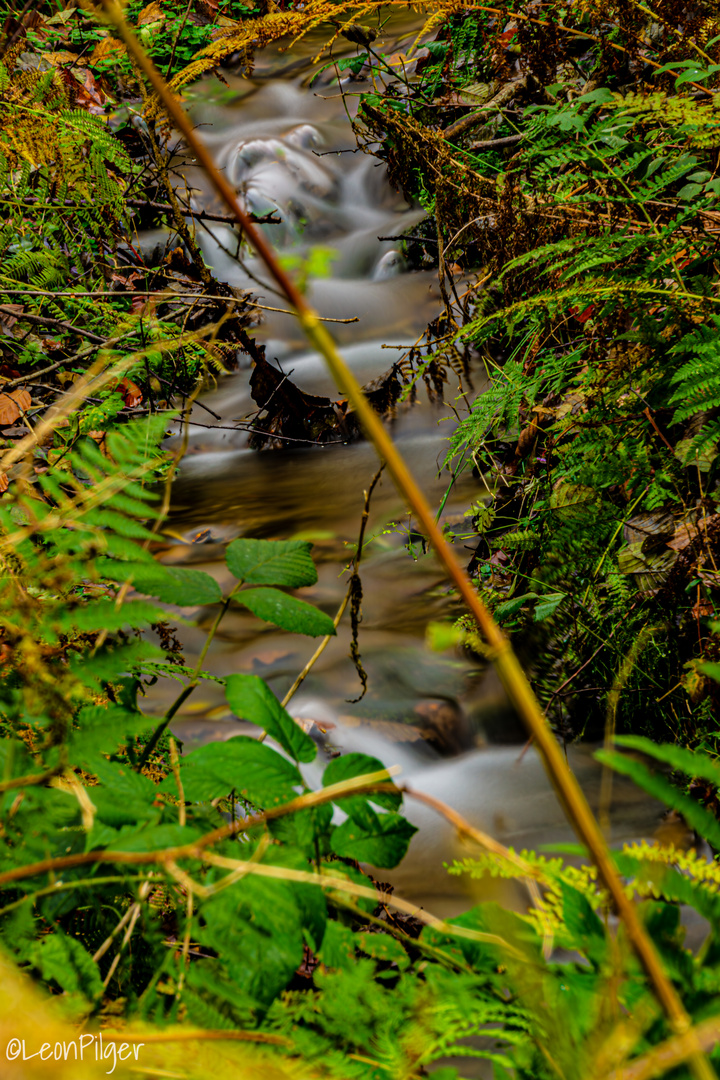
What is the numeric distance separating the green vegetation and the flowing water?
1.23 ft

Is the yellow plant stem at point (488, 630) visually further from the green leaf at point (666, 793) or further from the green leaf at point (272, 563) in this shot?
the green leaf at point (272, 563)

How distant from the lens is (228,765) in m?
0.74

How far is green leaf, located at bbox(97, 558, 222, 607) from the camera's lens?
0.82m

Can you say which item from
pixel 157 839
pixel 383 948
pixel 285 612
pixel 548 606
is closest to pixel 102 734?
pixel 157 839

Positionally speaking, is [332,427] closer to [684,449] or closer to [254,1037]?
[684,449]

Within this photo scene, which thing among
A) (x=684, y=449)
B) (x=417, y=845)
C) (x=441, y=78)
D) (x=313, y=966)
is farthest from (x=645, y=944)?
(x=441, y=78)

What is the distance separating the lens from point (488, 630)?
37cm

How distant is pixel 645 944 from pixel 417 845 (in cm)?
230

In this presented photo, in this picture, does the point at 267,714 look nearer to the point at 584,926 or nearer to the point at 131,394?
the point at 584,926

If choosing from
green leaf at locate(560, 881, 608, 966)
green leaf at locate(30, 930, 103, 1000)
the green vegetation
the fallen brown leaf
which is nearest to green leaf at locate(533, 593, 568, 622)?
the green vegetation

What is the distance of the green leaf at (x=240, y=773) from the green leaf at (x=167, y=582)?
0.19 metres

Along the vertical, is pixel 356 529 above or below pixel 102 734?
below

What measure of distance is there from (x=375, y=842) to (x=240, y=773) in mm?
172

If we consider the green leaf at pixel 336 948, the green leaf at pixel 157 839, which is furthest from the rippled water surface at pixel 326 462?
the green leaf at pixel 336 948
